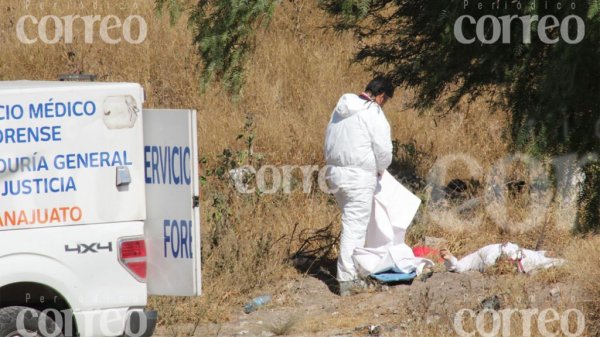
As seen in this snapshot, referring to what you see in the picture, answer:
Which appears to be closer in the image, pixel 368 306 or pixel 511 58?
pixel 511 58

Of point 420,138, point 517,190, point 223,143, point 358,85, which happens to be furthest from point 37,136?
point 358,85

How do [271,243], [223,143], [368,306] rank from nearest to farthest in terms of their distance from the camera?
[368,306] → [271,243] → [223,143]

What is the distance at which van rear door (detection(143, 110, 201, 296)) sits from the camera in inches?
243

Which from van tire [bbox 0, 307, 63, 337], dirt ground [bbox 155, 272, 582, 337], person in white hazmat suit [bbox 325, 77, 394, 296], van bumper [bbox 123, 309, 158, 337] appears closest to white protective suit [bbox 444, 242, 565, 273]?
dirt ground [bbox 155, 272, 582, 337]

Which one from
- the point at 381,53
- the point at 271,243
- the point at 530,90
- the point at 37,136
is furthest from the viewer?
the point at 381,53

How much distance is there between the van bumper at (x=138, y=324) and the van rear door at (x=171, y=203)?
19cm

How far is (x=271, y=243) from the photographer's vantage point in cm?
927

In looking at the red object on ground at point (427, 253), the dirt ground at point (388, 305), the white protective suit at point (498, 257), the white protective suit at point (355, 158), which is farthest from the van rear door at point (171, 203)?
the red object on ground at point (427, 253)

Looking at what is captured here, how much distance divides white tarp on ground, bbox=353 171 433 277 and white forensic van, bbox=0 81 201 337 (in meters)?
2.65

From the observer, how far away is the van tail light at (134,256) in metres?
5.93

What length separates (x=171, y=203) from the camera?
20.3ft

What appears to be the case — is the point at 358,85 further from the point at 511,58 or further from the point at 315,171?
the point at 511,58

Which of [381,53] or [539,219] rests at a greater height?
[381,53]

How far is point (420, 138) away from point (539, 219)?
3773mm
